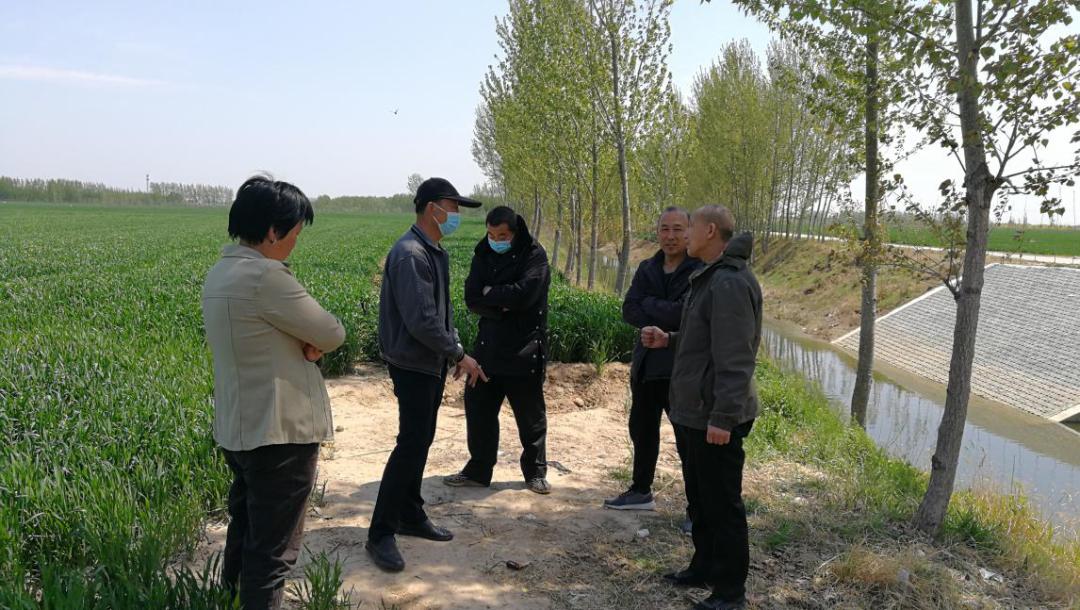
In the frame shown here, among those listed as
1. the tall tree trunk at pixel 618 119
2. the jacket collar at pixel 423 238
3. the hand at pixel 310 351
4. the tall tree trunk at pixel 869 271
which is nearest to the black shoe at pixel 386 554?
the hand at pixel 310 351

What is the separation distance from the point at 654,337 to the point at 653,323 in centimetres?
24

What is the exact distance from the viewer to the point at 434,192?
3.94 meters

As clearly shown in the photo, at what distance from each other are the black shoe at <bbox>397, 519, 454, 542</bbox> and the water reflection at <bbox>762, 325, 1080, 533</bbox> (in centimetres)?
512

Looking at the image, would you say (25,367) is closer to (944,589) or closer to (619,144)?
(944,589)

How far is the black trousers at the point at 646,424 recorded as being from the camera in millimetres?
4617

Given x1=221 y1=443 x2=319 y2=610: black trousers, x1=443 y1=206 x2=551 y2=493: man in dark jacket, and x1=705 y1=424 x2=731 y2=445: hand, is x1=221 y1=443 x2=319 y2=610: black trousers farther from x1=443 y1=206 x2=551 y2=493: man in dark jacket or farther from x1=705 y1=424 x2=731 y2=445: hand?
x1=443 y1=206 x2=551 y2=493: man in dark jacket

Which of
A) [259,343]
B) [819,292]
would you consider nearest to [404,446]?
[259,343]

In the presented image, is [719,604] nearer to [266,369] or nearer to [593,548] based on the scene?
[593,548]

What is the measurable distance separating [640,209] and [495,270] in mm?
13029

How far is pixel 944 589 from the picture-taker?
3.67 meters

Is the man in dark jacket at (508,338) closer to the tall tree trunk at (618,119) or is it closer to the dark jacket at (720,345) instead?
the dark jacket at (720,345)

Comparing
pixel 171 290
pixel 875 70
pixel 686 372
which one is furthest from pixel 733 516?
pixel 171 290

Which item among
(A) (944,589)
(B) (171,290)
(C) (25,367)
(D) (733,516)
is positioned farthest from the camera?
(B) (171,290)

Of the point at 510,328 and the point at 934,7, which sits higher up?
the point at 934,7
